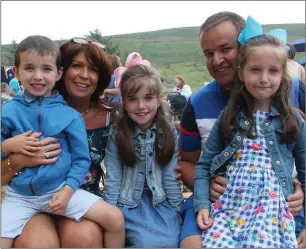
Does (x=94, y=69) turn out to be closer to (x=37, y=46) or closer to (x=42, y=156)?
(x=37, y=46)

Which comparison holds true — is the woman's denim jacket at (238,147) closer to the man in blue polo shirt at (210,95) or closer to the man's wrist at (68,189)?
the man in blue polo shirt at (210,95)

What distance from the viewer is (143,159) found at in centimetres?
221

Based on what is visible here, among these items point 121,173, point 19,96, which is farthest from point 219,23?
point 19,96

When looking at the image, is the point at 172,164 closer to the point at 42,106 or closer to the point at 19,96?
the point at 42,106

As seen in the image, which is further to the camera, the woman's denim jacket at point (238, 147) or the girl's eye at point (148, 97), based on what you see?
the girl's eye at point (148, 97)

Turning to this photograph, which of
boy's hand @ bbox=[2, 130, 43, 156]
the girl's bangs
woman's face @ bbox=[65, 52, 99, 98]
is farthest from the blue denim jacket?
boy's hand @ bbox=[2, 130, 43, 156]

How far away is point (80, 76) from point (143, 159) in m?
0.63

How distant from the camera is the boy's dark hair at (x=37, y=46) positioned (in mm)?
2088

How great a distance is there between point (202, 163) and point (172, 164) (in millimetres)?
216

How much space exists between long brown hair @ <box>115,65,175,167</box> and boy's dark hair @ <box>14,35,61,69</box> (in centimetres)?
45

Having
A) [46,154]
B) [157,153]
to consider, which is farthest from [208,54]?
[46,154]

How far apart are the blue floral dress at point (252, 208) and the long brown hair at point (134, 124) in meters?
0.40

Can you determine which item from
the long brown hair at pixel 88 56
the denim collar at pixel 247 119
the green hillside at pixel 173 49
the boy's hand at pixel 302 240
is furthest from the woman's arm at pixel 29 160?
the green hillside at pixel 173 49

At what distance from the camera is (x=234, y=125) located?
2004 mm
